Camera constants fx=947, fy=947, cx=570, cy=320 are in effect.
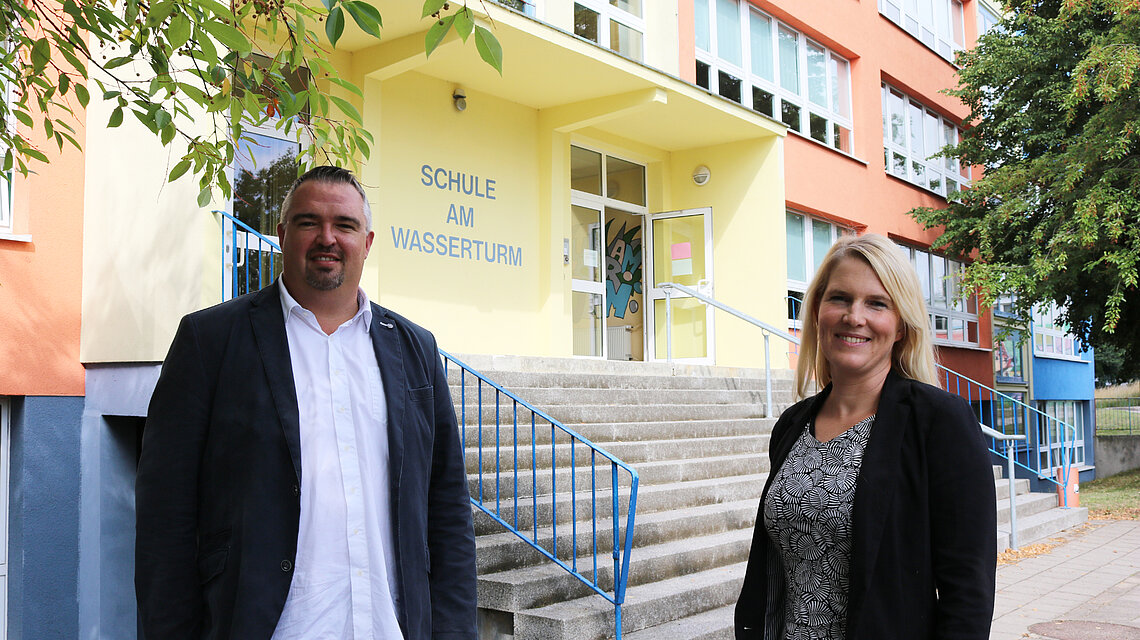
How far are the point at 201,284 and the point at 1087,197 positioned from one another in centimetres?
1067

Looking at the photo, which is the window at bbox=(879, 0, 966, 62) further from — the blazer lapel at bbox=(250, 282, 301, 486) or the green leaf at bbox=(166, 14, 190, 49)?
the blazer lapel at bbox=(250, 282, 301, 486)

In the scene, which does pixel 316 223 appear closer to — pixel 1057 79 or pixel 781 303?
pixel 781 303

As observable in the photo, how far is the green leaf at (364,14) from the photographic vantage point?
245 cm

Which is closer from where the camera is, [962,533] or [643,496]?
[962,533]

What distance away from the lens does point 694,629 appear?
5180 mm

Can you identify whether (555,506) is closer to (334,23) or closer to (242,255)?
(242,255)

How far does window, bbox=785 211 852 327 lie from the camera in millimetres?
13727

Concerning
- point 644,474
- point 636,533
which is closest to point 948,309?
point 644,474

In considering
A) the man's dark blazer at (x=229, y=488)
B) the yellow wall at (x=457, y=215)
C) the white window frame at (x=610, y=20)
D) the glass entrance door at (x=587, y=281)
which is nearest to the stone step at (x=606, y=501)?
the man's dark blazer at (x=229, y=488)

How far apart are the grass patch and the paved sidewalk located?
2119 millimetres

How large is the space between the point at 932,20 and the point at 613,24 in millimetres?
9447

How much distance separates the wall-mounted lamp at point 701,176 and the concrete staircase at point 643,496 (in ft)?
11.2

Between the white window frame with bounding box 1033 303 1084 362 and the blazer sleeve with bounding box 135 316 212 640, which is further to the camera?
the white window frame with bounding box 1033 303 1084 362

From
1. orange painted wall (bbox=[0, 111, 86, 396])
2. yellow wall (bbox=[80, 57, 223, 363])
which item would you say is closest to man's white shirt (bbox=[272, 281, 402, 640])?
yellow wall (bbox=[80, 57, 223, 363])
